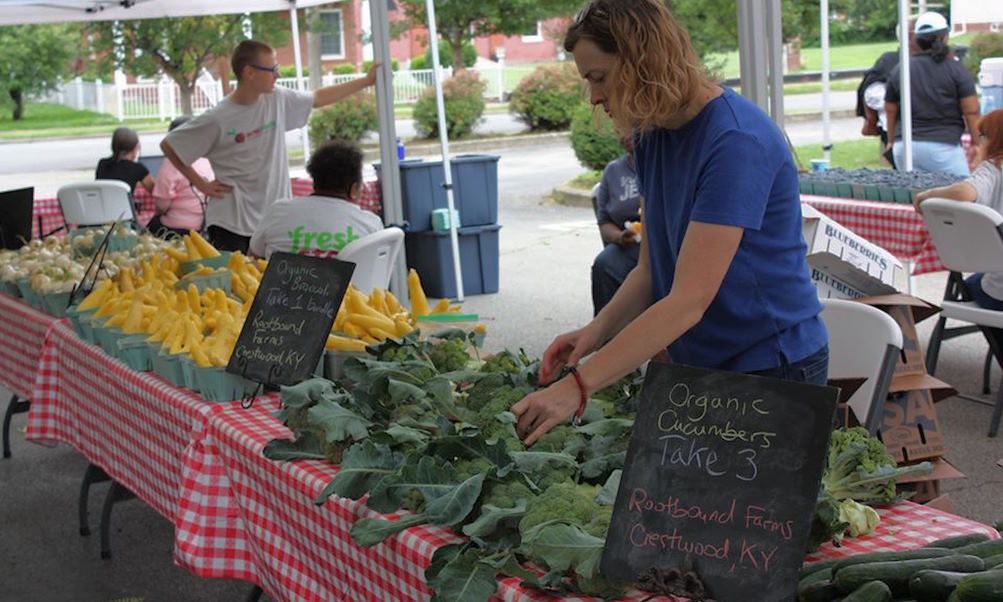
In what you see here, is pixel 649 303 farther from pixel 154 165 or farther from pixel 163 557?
pixel 154 165

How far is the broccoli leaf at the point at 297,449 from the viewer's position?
2590 millimetres

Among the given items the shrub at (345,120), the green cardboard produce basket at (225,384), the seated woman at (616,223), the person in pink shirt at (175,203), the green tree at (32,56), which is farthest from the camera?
the green tree at (32,56)

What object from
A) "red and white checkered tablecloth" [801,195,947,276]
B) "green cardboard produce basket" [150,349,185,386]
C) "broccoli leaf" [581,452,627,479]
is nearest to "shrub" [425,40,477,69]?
"red and white checkered tablecloth" [801,195,947,276]

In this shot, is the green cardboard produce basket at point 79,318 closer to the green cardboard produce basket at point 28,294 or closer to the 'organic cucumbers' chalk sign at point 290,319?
the green cardboard produce basket at point 28,294

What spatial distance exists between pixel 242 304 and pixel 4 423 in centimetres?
244

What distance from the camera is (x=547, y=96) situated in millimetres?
22156

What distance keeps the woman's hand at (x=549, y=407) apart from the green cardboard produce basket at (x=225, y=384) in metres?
1.21

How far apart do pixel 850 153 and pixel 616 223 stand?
999 cm

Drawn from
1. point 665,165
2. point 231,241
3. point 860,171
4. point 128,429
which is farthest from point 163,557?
point 860,171

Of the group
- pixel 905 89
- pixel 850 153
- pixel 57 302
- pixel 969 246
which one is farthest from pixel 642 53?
pixel 850 153

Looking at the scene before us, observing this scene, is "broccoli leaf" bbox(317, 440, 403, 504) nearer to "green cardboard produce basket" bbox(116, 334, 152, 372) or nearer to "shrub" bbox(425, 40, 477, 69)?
"green cardboard produce basket" bbox(116, 334, 152, 372)

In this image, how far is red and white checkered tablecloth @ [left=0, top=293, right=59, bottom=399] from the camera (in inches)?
181

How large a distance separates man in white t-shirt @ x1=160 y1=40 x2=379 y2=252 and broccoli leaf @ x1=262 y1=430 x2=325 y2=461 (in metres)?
3.64

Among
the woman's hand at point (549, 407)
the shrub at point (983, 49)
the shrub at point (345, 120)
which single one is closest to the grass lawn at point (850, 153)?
the shrub at point (983, 49)
